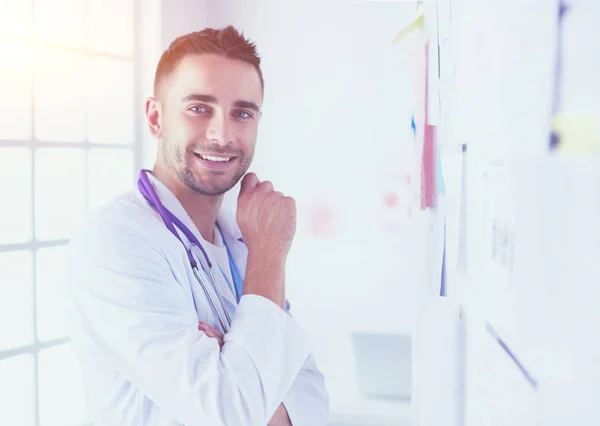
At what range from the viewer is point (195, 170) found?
5.08 feet

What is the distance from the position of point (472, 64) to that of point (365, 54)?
701 mm

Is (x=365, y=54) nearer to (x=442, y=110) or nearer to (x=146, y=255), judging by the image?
(x=442, y=110)

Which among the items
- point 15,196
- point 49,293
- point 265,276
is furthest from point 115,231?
point 49,293

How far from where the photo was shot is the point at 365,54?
66.4 inches

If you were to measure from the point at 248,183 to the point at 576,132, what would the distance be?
42.2 inches

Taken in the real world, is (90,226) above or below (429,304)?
above

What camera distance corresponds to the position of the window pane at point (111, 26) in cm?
194

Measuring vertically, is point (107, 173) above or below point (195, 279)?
above

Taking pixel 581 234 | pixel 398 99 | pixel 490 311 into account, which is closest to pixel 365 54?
pixel 398 99

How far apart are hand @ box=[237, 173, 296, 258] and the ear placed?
30cm

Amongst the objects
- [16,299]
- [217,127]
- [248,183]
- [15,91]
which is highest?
[15,91]

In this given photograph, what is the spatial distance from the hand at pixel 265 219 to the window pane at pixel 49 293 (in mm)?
691

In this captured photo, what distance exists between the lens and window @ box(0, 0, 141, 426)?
5.64ft

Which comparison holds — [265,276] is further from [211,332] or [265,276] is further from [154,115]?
[154,115]
